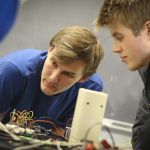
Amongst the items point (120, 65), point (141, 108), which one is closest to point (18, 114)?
point (141, 108)

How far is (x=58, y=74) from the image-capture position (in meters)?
1.44

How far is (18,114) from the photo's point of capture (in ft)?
4.52

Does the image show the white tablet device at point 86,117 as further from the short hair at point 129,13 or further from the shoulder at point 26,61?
the shoulder at point 26,61

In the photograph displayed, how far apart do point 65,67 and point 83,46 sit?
0.12m

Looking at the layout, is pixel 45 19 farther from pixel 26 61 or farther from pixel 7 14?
pixel 7 14

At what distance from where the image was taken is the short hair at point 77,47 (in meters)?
1.39

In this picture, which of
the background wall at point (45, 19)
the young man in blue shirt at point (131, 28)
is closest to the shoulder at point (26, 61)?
the young man in blue shirt at point (131, 28)

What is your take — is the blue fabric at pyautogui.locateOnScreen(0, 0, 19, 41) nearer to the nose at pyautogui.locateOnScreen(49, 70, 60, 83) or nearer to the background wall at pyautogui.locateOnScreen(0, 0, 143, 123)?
the nose at pyautogui.locateOnScreen(49, 70, 60, 83)

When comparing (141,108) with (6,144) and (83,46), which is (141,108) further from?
(6,144)

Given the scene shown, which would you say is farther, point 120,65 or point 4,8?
point 120,65

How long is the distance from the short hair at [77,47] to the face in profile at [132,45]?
0.50 ft

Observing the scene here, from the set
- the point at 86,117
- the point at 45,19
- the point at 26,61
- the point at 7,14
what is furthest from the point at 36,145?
the point at 45,19

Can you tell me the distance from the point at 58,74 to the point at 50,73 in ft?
0.13

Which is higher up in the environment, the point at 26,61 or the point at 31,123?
the point at 26,61
